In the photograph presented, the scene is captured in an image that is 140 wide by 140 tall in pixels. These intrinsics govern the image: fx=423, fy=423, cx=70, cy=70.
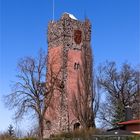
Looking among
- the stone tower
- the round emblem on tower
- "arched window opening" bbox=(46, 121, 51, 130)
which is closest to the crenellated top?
the stone tower

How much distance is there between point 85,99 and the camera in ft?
147

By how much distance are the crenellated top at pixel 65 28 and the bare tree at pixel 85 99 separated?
3.34 meters

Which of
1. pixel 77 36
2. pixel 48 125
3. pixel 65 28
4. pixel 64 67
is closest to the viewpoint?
pixel 64 67

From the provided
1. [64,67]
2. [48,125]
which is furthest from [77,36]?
[48,125]

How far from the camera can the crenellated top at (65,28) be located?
45438mm

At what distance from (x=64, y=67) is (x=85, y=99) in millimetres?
4058

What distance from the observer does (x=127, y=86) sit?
48844 mm

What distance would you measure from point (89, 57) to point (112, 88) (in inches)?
202

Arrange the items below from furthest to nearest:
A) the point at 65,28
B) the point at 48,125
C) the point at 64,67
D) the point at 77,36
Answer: the point at 77,36 < the point at 65,28 < the point at 48,125 < the point at 64,67

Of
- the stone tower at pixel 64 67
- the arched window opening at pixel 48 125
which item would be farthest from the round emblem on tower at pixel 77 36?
the arched window opening at pixel 48 125

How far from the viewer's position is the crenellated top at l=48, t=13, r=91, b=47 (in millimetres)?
45438

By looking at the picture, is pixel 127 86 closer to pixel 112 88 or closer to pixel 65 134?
pixel 112 88

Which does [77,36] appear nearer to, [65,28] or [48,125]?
[65,28]

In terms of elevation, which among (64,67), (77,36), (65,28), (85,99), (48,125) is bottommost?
(48,125)
